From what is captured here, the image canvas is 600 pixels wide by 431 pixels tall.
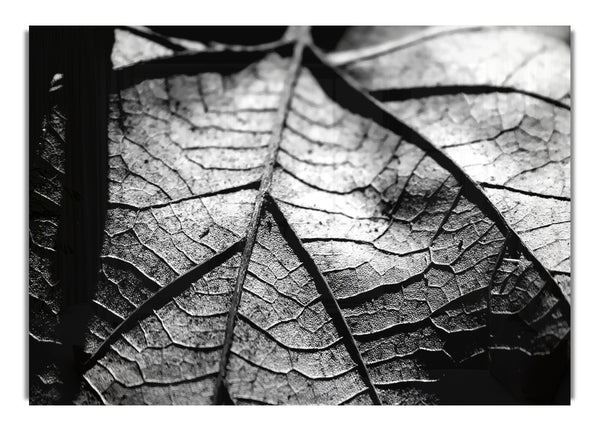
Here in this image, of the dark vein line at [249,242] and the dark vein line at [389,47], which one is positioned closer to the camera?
the dark vein line at [249,242]

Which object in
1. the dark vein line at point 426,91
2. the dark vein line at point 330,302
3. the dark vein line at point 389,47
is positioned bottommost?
the dark vein line at point 330,302

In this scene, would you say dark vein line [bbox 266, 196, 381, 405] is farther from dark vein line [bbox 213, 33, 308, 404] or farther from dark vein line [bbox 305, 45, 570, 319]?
dark vein line [bbox 305, 45, 570, 319]

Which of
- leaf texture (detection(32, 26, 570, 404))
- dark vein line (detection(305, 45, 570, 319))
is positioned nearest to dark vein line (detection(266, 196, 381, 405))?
leaf texture (detection(32, 26, 570, 404))

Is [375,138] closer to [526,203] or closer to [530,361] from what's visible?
[526,203]

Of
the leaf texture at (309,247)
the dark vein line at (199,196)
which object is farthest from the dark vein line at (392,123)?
the dark vein line at (199,196)

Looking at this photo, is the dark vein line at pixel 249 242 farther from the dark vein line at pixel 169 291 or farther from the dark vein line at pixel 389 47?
the dark vein line at pixel 389 47
